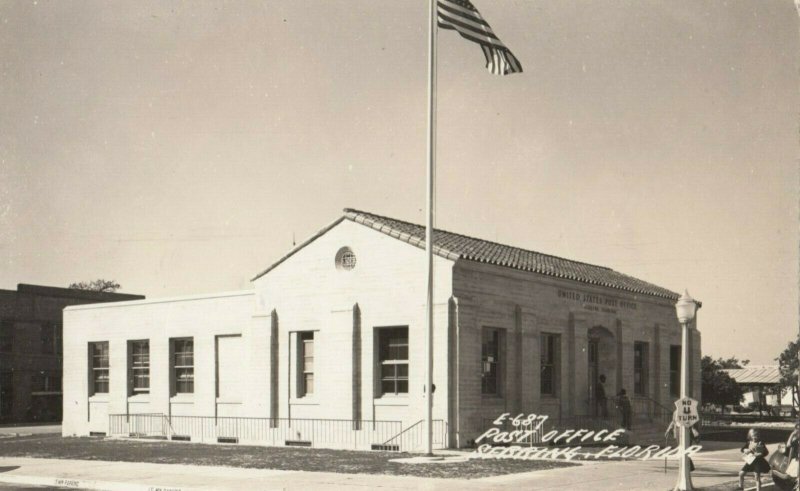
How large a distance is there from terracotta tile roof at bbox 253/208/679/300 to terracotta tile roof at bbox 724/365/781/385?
3017 cm

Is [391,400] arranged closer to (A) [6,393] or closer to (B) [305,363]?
(B) [305,363]

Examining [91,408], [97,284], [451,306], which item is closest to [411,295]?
[451,306]

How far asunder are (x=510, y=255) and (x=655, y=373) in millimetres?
8432

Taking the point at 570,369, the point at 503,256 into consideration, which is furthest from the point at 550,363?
the point at 503,256

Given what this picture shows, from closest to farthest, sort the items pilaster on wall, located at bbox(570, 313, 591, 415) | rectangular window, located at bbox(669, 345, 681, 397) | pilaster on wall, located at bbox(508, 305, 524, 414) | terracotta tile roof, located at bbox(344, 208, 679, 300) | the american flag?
the american flag, terracotta tile roof, located at bbox(344, 208, 679, 300), pilaster on wall, located at bbox(508, 305, 524, 414), pilaster on wall, located at bbox(570, 313, 591, 415), rectangular window, located at bbox(669, 345, 681, 397)

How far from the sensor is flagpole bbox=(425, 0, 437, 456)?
22906 mm

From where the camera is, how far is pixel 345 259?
30.0m

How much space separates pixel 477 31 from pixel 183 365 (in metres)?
18.1

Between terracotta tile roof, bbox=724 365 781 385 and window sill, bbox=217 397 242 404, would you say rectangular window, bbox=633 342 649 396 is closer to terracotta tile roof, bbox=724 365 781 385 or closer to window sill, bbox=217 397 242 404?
window sill, bbox=217 397 242 404

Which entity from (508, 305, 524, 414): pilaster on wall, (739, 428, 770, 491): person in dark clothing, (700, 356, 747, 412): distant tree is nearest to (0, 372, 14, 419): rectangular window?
(508, 305, 524, 414): pilaster on wall

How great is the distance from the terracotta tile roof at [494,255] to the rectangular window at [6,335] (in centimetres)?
2625

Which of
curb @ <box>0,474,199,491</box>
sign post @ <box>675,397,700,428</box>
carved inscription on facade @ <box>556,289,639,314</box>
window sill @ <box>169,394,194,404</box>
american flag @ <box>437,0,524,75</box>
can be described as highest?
american flag @ <box>437,0,524,75</box>

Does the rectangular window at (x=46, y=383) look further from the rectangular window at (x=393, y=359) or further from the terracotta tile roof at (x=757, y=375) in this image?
the terracotta tile roof at (x=757, y=375)

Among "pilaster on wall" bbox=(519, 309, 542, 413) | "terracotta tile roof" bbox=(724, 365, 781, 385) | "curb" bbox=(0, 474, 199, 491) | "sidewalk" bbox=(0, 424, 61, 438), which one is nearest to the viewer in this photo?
"curb" bbox=(0, 474, 199, 491)
